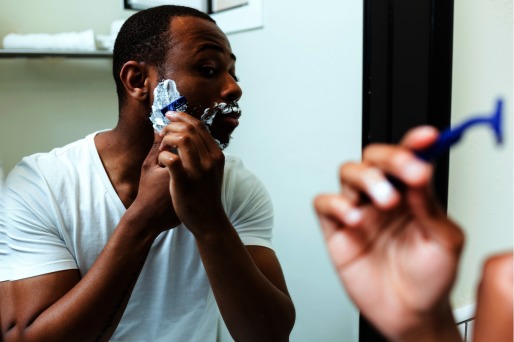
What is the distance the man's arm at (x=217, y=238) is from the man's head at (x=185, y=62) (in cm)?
7

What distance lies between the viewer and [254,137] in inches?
42.3

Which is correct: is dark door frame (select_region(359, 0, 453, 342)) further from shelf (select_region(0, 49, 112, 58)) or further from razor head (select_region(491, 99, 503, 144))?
shelf (select_region(0, 49, 112, 58))

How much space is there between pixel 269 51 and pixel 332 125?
0.27 meters

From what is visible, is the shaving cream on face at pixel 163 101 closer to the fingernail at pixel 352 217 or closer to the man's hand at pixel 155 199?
the man's hand at pixel 155 199

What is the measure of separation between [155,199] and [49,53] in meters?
0.61

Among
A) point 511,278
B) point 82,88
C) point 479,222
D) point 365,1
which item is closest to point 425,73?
point 365,1

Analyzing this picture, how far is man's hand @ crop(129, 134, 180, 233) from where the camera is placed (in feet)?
2.06

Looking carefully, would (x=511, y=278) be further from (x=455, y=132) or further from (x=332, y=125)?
(x=332, y=125)

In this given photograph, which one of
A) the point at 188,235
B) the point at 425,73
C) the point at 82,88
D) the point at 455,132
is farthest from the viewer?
the point at 82,88

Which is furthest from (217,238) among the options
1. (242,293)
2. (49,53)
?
(49,53)

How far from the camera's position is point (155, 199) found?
635 millimetres

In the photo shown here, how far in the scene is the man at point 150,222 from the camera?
581mm

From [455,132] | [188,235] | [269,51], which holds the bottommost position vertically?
[188,235]

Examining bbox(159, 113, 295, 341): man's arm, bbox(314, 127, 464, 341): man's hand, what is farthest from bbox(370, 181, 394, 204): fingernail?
bbox(159, 113, 295, 341): man's arm
